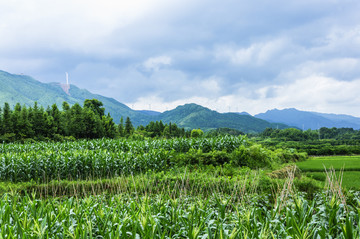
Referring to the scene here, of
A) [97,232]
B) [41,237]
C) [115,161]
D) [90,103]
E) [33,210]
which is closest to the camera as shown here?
[41,237]

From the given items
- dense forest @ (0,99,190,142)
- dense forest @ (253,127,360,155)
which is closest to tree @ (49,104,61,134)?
dense forest @ (0,99,190,142)

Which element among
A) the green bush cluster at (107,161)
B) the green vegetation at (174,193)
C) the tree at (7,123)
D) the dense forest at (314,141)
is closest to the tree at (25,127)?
the tree at (7,123)

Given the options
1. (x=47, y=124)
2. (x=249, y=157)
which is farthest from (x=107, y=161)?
(x=47, y=124)

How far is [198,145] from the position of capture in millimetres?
14586

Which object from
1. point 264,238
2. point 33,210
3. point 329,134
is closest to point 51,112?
point 33,210

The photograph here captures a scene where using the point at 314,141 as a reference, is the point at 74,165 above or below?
above

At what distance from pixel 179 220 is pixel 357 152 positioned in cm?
3446

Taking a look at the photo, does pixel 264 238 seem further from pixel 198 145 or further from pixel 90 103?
pixel 90 103

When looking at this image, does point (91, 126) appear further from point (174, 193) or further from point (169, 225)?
point (169, 225)

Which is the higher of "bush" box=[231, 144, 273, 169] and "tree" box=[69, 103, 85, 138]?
"tree" box=[69, 103, 85, 138]

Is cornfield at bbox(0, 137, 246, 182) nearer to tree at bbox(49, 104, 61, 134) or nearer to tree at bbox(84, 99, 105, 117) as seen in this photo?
tree at bbox(49, 104, 61, 134)

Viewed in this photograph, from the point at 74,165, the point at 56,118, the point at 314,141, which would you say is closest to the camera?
the point at 74,165

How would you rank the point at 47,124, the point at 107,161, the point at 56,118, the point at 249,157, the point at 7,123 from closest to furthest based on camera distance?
the point at 107,161 → the point at 249,157 → the point at 7,123 → the point at 47,124 → the point at 56,118

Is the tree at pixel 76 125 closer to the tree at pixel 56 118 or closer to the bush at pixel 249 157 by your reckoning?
the tree at pixel 56 118
